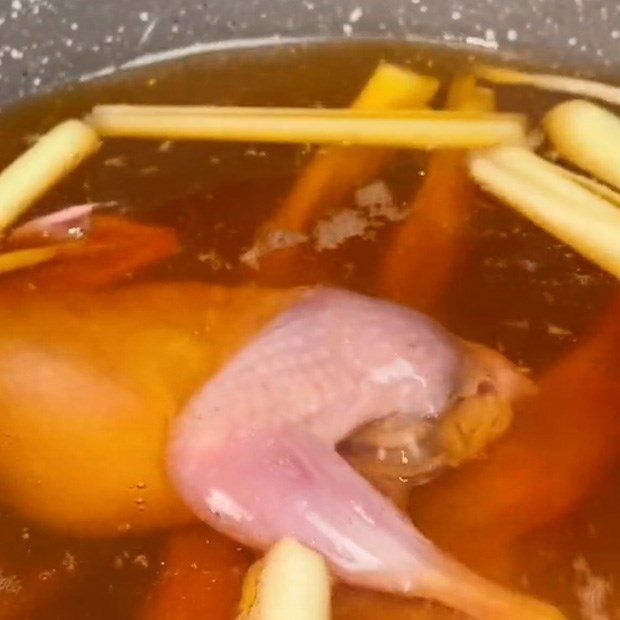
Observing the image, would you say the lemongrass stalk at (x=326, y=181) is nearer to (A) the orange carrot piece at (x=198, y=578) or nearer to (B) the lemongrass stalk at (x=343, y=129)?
(B) the lemongrass stalk at (x=343, y=129)

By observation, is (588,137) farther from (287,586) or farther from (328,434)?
(287,586)

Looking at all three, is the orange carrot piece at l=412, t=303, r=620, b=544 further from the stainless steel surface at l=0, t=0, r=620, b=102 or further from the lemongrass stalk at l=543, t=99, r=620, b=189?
the stainless steel surface at l=0, t=0, r=620, b=102

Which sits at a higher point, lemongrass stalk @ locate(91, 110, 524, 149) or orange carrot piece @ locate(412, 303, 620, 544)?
lemongrass stalk @ locate(91, 110, 524, 149)

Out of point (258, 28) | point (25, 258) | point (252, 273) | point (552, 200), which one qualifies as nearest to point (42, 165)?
point (25, 258)

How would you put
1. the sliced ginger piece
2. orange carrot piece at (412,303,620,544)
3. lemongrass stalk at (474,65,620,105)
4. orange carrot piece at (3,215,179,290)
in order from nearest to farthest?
1. the sliced ginger piece
2. orange carrot piece at (412,303,620,544)
3. orange carrot piece at (3,215,179,290)
4. lemongrass stalk at (474,65,620,105)

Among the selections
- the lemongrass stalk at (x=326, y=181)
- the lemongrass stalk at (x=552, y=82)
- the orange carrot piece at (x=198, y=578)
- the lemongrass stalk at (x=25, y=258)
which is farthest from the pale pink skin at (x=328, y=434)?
the lemongrass stalk at (x=552, y=82)

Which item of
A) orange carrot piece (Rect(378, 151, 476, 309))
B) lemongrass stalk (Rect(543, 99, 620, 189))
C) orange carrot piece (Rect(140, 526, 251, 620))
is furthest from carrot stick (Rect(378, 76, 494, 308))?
orange carrot piece (Rect(140, 526, 251, 620))
